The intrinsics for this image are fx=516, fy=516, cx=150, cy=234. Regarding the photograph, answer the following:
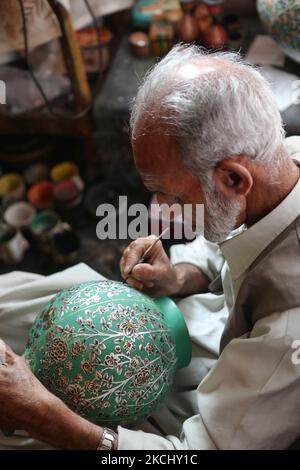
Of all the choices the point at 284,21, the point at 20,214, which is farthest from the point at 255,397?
the point at 20,214

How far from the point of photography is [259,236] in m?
1.13

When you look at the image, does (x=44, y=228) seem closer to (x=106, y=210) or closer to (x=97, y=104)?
(x=106, y=210)

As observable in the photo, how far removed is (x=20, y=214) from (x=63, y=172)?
32 centimetres

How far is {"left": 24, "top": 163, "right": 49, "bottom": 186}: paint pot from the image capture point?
2.66 m

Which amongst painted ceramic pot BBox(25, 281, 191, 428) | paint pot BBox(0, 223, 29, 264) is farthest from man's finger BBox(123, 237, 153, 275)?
paint pot BBox(0, 223, 29, 264)

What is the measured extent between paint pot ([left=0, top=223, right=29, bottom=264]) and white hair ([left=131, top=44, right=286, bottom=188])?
4.76ft

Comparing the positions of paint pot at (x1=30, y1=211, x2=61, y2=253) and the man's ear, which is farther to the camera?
paint pot at (x1=30, y1=211, x2=61, y2=253)

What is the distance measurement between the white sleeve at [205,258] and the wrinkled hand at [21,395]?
639mm

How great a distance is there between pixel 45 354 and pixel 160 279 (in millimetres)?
405

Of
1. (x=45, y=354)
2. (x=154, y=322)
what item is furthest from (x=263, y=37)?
(x=45, y=354)

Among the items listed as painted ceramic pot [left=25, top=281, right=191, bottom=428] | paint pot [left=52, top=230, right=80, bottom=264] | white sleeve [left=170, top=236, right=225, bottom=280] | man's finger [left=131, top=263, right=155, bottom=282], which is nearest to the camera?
painted ceramic pot [left=25, top=281, right=191, bottom=428]

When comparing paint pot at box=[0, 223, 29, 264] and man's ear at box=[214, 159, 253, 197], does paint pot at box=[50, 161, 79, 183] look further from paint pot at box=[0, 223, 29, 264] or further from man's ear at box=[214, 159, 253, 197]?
man's ear at box=[214, 159, 253, 197]

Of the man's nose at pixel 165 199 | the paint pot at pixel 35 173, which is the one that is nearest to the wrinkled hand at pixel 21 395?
the man's nose at pixel 165 199

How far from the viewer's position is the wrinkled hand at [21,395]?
109 cm
